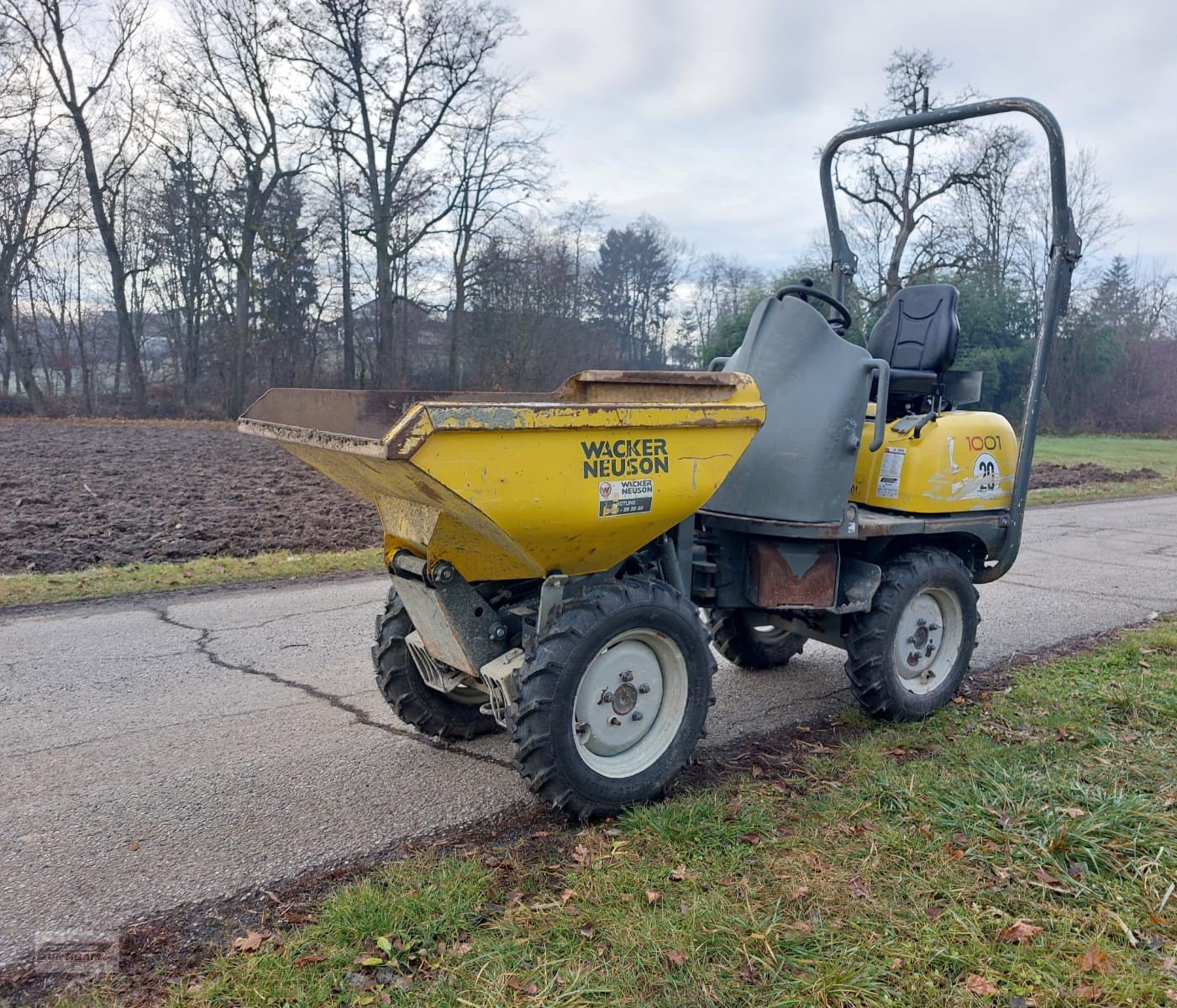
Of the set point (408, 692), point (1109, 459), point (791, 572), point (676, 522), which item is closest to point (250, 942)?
point (408, 692)

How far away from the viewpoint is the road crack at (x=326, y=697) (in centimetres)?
430

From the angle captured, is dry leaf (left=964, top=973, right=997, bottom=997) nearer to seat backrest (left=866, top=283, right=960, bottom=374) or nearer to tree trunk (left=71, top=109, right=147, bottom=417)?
seat backrest (left=866, top=283, right=960, bottom=374)

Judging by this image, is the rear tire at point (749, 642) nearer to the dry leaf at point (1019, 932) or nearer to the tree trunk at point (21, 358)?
the dry leaf at point (1019, 932)

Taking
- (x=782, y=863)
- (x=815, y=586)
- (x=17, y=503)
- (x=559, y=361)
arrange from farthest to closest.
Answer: (x=559, y=361) < (x=17, y=503) < (x=815, y=586) < (x=782, y=863)

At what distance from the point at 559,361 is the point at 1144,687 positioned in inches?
1135

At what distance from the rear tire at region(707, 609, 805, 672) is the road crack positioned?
1865 mm

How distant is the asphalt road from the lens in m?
3.26

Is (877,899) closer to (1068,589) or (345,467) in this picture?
(345,467)

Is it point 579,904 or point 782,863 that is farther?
point 782,863

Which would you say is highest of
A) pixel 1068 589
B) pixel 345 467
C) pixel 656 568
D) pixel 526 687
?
pixel 345 467

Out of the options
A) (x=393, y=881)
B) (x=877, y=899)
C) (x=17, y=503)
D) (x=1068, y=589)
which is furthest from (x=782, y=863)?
(x=17, y=503)

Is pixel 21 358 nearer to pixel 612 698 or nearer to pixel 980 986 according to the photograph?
pixel 612 698

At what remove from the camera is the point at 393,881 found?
3.10m

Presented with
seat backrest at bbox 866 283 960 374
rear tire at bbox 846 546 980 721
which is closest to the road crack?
rear tire at bbox 846 546 980 721
